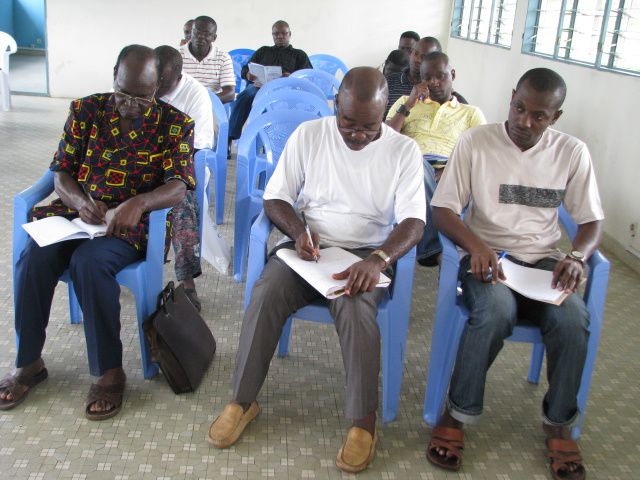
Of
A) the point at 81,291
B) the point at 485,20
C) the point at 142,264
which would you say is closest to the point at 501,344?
the point at 142,264

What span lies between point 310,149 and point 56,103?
6877 mm

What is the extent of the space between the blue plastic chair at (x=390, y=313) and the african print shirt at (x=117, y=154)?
0.40 meters

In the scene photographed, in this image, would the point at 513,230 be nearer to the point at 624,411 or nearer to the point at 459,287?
the point at 459,287

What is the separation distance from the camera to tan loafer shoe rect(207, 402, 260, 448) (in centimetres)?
192

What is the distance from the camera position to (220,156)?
3904 millimetres

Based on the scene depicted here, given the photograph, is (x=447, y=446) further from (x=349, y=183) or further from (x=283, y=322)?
(x=349, y=183)

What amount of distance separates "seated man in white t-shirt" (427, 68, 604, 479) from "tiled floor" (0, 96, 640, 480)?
0.14m

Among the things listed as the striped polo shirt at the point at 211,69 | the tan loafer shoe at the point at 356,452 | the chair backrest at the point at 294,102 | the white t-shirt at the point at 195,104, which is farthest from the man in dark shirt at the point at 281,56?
the tan loafer shoe at the point at 356,452

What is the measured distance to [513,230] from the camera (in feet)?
7.01

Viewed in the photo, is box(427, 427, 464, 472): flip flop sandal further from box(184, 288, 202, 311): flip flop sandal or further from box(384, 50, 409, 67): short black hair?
box(384, 50, 409, 67): short black hair

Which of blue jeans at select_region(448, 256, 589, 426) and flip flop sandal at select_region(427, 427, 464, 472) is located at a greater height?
blue jeans at select_region(448, 256, 589, 426)

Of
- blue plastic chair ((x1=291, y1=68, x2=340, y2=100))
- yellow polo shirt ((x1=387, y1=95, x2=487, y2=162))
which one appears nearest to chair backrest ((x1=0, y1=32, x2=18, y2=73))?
blue plastic chair ((x1=291, y1=68, x2=340, y2=100))

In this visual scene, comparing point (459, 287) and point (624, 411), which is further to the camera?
point (624, 411)

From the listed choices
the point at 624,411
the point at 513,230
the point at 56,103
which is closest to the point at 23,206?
the point at 513,230
